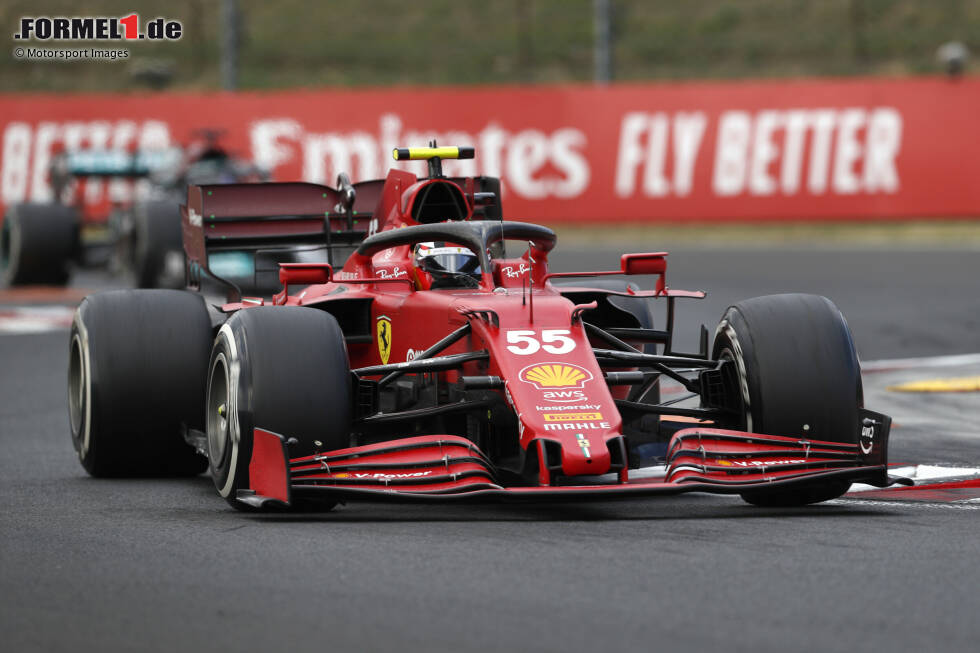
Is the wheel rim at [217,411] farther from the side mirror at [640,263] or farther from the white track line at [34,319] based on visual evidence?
the white track line at [34,319]

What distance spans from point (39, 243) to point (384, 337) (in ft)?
43.3

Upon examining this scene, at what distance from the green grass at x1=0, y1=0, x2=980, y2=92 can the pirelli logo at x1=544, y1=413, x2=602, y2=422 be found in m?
37.1

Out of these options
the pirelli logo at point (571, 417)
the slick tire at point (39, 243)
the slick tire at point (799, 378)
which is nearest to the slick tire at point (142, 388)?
the pirelli logo at point (571, 417)

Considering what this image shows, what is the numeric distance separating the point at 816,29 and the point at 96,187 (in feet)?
83.5

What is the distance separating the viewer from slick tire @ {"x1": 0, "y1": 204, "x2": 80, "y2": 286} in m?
20.5

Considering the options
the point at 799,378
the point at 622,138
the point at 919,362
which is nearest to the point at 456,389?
the point at 799,378

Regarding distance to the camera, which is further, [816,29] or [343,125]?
[816,29]

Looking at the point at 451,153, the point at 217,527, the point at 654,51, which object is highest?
the point at 654,51

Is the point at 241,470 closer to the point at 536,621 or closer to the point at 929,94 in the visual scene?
the point at 536,621

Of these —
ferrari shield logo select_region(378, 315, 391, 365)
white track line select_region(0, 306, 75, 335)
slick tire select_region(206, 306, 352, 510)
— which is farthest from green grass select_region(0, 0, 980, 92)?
slick tire select_region(206, 306, 352, 510)

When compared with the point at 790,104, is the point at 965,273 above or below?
below

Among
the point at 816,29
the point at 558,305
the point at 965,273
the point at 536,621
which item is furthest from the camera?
the point at 816,29

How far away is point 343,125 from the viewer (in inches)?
1094

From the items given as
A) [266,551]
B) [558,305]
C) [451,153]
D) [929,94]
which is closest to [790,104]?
Result: [929,94]
